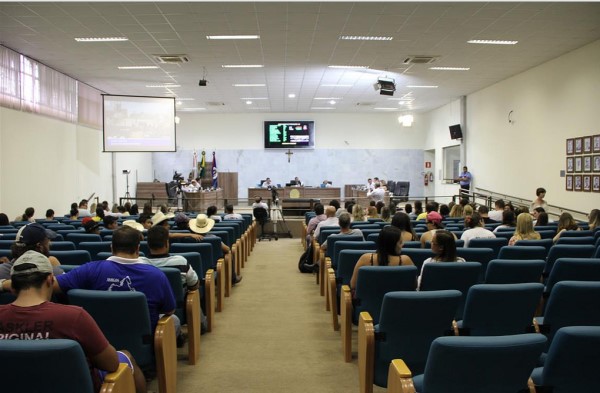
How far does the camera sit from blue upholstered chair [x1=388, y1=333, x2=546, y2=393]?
1959mm

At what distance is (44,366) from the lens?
1.93 m

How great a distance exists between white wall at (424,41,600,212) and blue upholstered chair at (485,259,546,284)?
330 inches

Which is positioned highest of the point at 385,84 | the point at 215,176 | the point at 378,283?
the point at 385,84

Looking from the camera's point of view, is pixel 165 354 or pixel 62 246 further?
pixel 62 246

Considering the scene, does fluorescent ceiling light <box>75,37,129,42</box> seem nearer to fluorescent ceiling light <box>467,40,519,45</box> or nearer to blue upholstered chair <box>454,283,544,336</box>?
fluorescent ceiling light <box>467,40,519,45</box>

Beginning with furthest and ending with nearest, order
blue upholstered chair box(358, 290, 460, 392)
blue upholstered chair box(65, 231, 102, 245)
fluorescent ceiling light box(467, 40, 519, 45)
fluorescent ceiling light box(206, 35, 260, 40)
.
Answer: fluorescent ceiling light box(467, 40, 519, 45) → fluorescent ceiling light box(206, 35, 260, 40) → blue upholstered chair box(65, 231, 102, 245) → blue upholstered chair box(358, 290, 460, 392)

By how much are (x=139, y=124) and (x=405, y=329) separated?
44.4 ft

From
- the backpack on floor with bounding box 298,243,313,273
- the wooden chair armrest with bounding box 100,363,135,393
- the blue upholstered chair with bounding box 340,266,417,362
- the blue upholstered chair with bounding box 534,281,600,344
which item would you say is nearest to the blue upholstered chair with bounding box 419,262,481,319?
the blue upholstered chair with bounding box 340,266,417,362

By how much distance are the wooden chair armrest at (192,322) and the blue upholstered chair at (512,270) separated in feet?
7.58

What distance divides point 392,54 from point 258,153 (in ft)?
41.7

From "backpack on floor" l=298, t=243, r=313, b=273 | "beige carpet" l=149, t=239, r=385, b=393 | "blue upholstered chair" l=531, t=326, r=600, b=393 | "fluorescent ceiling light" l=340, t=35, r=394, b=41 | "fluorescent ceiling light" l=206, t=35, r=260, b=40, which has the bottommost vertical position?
"beige carpet" l=149, t=239, r=385, b=393

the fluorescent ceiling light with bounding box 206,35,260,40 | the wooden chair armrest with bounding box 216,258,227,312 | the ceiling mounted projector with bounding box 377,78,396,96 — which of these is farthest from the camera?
the ceiling mounted projector with bounding box 377,78,396,96

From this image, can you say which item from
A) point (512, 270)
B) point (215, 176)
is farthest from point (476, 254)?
point (215, 176)

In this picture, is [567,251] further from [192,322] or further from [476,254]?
[192,322]
